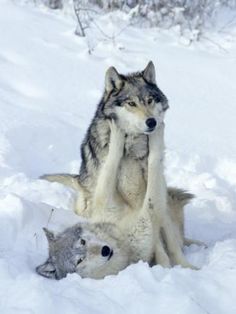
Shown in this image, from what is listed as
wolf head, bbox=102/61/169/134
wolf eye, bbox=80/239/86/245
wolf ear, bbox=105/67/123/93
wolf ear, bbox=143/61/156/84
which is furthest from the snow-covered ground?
wolf ear, bbox=143/61/156/84

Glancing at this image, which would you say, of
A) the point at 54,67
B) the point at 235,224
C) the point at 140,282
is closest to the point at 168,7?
the point at 54,67

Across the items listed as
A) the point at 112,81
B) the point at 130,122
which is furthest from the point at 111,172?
the point at 112,81

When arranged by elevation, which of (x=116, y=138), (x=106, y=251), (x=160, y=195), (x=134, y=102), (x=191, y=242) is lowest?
(x=191, y=242)

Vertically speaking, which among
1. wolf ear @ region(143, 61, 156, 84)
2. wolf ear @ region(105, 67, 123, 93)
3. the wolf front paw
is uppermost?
→ wolf ear @ region(143, 61, 156, 84)

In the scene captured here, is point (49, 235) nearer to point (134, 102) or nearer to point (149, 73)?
point (134, 102)

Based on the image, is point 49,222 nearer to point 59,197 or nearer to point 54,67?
point 59,197

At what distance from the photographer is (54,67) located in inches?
376

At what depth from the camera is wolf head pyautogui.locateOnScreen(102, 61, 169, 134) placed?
521cm

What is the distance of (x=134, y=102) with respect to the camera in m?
5.26

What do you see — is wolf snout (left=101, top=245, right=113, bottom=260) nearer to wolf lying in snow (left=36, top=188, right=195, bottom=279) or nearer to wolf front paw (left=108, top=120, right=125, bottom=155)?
wolf lying in snow (left=36, top=188, right=195, bottom=279)

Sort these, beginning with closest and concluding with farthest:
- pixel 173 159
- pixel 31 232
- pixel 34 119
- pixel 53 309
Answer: pixel 53 309
pixel 31 232
pixel 173 159
pixel 34 119

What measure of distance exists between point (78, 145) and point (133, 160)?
8.09 feet

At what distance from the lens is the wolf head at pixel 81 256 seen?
4.62 metres

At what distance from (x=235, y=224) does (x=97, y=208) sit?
5.17 feet
